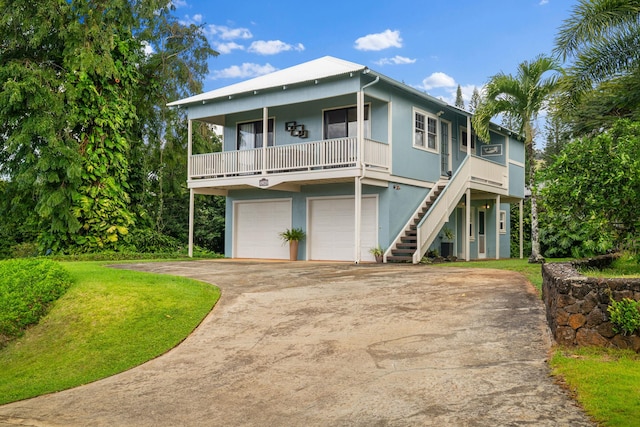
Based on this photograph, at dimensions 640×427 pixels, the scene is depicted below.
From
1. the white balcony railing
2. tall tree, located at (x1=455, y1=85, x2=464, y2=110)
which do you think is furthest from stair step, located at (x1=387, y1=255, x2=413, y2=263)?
tall tree, located at (x1=455, y1=85, x2=464, y2=110)

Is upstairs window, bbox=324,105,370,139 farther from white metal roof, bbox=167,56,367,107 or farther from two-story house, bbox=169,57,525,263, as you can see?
white metal roof, bbox=167,56,367,107

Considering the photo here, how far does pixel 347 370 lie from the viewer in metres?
6.86

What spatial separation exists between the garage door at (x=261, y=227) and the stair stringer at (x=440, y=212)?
5.29 m

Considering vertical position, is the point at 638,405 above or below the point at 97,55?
below

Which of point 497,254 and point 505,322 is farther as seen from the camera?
point 497,254

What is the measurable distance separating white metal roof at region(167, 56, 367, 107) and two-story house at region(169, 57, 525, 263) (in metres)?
0.09

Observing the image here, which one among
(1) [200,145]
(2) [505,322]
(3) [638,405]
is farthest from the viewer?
(1) [200,145]

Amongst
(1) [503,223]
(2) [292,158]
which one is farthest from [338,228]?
(1) [503,223]

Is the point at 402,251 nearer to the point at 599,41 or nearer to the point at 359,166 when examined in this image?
the point at 359,166

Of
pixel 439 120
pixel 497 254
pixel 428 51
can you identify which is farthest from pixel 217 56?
pixel 497 254

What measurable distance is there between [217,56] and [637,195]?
2598cm

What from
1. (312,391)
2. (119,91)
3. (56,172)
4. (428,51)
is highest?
(428,51)

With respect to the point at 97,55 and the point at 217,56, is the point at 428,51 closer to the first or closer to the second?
the point at 217,56

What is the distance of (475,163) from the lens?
2109 centimetres
